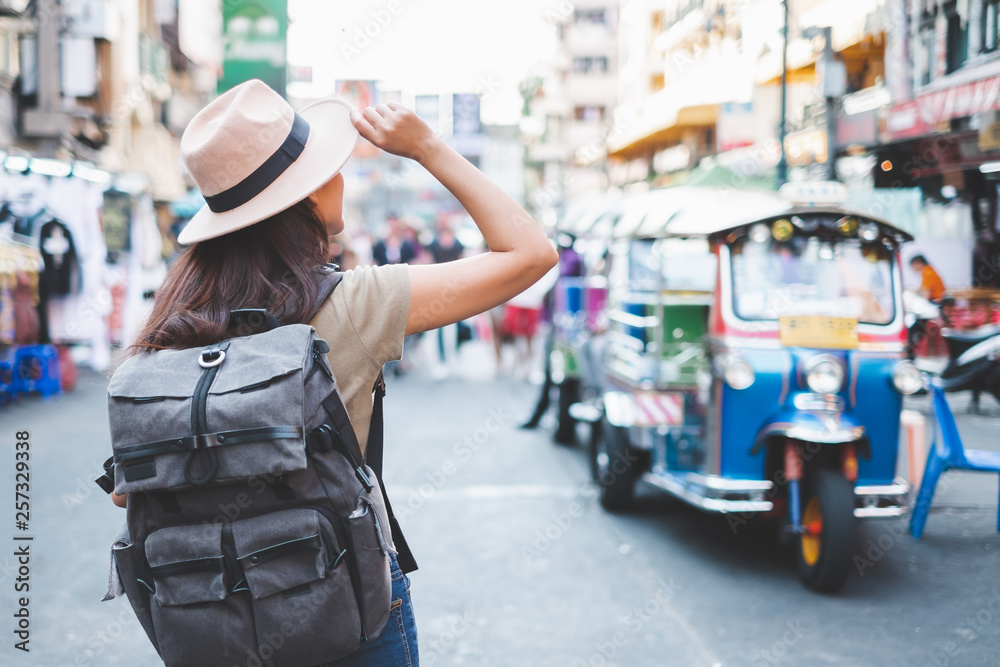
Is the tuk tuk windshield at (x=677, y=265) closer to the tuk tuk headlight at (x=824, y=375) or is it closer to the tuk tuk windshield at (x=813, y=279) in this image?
the tuk tuk windshield at (x=813, y=279)

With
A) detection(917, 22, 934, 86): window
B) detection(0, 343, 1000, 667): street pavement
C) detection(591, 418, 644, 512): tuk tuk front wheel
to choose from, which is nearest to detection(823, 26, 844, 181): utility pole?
detection(917, 22, 934, 86): window

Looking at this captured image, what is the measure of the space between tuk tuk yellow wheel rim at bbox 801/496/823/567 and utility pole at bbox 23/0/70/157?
12.4 metres

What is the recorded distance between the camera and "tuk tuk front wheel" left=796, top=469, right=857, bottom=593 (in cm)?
482

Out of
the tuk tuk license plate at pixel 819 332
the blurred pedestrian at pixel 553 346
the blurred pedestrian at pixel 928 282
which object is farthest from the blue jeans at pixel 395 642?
the blurred pedestrian at pixel 928 282

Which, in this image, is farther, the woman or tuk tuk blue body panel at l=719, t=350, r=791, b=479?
tuk tuk blue body panel at l=719, t=350, r=791, b=479

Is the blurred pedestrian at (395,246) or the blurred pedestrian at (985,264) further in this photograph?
the blurred pedestrian at (395,246)

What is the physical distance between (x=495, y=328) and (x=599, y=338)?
608cm

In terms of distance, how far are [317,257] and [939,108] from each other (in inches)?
444

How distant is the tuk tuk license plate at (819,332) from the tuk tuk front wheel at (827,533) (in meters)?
0.78

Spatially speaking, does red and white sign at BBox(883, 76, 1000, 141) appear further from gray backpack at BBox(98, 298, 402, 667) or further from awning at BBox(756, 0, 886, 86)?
gray backpack at BBox(98, 298, 402, 667)

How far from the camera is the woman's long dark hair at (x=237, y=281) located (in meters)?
1.64

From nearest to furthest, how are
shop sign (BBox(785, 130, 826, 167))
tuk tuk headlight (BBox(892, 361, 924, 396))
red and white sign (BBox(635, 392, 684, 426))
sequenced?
tuk tuk headlight (BBox(892, 361, 924, 396)), red and white sign (BBox(635, 392, 684, 426)), shop sign (BBox(785, 130, 826, 167))

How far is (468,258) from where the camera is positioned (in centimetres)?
178

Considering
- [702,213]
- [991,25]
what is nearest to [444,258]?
[991,25]
